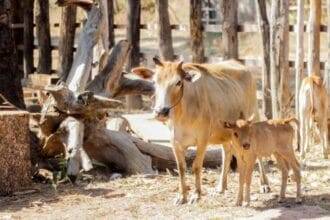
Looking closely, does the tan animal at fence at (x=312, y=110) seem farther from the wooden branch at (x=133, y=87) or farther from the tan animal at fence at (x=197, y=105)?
the tan animal at fence at (x=197, y=105)

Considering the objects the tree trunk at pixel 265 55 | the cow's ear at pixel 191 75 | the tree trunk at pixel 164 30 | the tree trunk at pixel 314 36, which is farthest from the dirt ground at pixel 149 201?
the tree trunk at pixel 164 30

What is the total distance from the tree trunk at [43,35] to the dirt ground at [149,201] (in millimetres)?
9034

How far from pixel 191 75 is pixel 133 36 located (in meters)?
9.77

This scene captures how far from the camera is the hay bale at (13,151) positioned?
9.50 metres

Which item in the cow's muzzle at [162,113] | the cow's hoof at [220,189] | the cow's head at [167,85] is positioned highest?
the cow's head at [167,85]

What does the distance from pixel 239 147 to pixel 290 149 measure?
2.19 feet

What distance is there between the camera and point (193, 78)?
862cm

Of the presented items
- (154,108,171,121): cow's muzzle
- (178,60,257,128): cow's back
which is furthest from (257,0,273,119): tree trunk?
(154,108,171,121): cow's muzzle

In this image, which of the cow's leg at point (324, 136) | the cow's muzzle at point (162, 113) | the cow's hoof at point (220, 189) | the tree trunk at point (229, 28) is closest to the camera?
Answer: the cow's muzzle at point (162, 113)

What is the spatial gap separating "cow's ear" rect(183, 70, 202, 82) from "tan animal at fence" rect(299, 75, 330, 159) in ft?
12.4

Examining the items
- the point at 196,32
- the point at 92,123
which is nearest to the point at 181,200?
the point at 92,123

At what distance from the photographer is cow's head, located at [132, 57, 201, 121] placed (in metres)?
8.30

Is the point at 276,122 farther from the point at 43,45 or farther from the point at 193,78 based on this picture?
the point at 43,45

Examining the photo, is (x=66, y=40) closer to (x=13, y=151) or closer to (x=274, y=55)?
(x=274, y=55)
